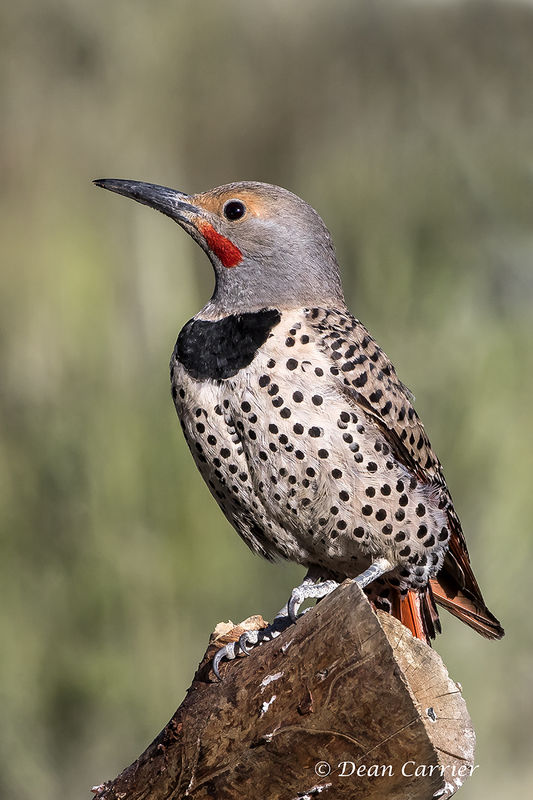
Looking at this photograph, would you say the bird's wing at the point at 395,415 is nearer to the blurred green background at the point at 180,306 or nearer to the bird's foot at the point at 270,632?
the bird's foot at the point at 270,632

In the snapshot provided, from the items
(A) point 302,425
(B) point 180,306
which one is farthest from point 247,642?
(B) point 180,306

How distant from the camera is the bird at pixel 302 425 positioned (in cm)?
280

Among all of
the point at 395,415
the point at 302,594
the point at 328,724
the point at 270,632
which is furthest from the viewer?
the point at 395,415

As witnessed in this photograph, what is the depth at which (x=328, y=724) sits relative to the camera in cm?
224

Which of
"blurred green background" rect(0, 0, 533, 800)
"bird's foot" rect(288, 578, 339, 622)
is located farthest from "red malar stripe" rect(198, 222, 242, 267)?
"blurred green background" rect(0, 0, 533, 800)

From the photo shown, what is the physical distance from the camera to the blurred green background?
4.28 m

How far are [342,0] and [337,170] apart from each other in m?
1.61

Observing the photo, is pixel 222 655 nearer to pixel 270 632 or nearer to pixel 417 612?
pixel 270 632

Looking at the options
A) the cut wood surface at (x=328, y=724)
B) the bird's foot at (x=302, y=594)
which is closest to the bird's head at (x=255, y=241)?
the bird's foot at (x=302, y=594)

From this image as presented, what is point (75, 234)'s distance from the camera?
4930 millimetres

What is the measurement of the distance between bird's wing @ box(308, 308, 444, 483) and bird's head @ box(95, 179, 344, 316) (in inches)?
5.3

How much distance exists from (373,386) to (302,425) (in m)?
0.32

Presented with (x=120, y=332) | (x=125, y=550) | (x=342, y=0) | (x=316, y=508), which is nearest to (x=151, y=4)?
(x=342, y=0)

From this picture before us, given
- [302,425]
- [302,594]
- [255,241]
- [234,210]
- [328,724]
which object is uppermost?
[234,210]
